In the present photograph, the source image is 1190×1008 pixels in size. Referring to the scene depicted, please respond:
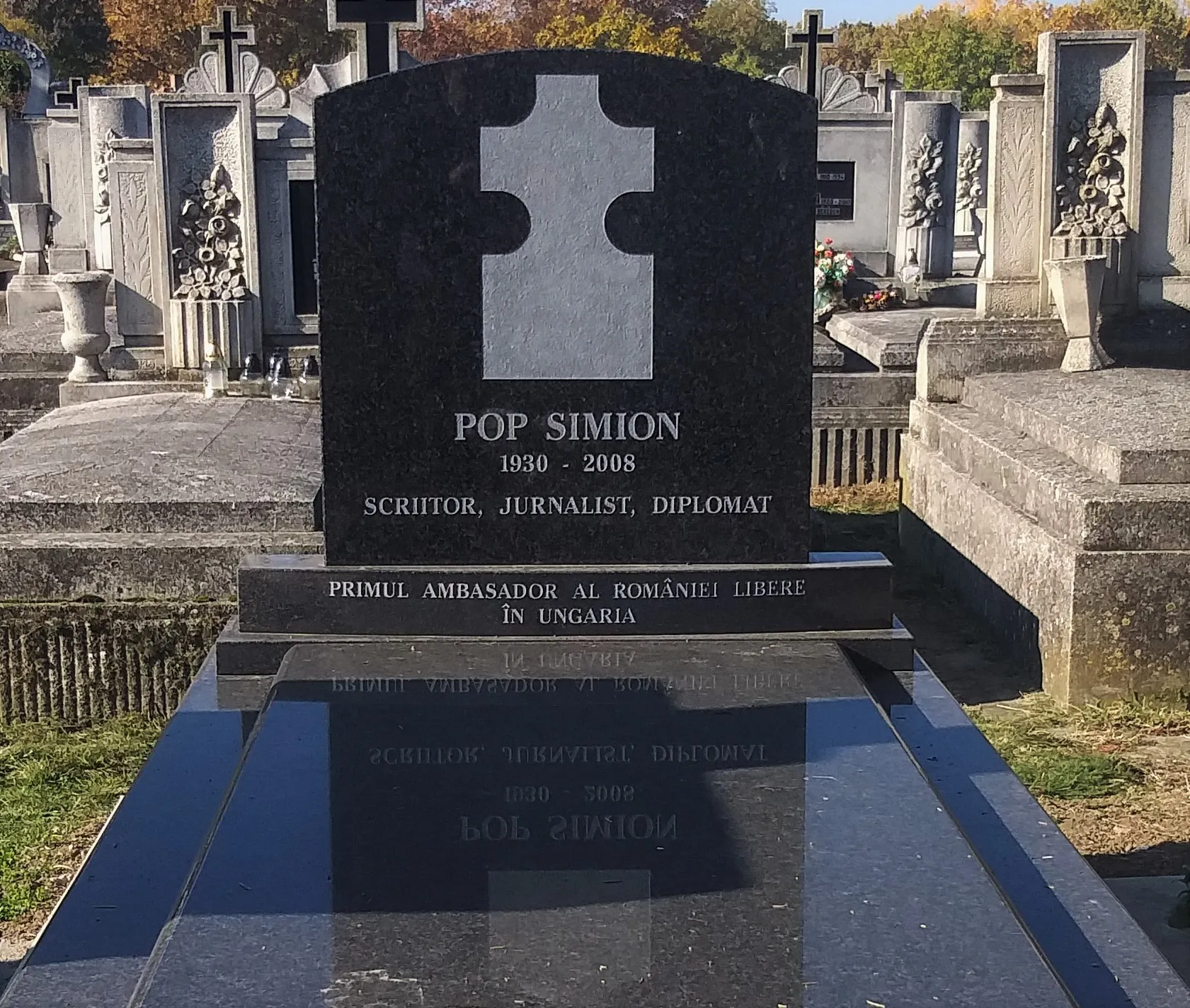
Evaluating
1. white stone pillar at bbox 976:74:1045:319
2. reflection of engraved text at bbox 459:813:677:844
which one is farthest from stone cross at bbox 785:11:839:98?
reflection of engraved text at bbox 459:813:677:844

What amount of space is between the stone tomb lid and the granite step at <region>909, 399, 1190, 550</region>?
8.51 feet

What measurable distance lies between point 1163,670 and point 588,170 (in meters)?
3.32

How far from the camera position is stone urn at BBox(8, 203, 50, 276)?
56.5 ft

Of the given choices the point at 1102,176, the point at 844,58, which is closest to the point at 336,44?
the point at 844,58

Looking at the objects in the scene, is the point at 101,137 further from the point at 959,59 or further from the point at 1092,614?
the point at 959,59

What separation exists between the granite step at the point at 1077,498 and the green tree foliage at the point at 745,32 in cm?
7101

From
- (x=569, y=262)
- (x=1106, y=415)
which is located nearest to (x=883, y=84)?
(x=1106, y=415)

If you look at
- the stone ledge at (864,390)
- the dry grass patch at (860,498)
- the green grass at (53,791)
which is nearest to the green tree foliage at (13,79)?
the stone ledge at (864,390)

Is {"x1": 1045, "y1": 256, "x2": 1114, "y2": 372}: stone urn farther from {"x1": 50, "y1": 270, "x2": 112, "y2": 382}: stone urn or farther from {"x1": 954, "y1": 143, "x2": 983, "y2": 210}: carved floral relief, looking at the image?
A: {"x1": 954, "y1": 143, "x2": 983, "y2": 210}: carved floral relief

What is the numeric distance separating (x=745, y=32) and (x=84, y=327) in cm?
7293

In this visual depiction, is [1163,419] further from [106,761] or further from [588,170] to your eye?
[106,761]

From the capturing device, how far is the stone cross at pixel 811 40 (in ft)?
51.4

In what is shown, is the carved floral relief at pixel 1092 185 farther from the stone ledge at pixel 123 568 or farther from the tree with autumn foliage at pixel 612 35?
the tree with autumn foliage at pixel 612 35

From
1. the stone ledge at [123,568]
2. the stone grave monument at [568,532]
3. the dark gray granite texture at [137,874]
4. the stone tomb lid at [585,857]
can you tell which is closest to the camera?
the stone tomb lid at [585,857]
